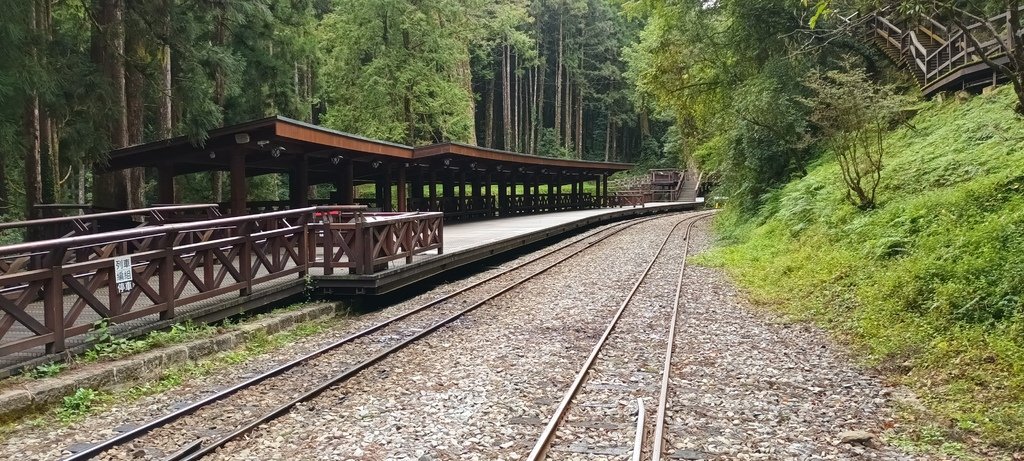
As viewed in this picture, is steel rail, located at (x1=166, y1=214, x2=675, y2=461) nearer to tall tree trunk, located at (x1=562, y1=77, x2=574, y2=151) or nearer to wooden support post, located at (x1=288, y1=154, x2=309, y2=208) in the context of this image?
wooden support post, located at (x1=288, y1=154, x2=309, y2=208)

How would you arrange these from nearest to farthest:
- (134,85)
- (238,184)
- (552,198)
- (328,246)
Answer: (328,246) → (238,184) → (134,85) → (552,198)

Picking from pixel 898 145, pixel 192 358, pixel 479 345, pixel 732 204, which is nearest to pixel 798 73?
pixel 898 145

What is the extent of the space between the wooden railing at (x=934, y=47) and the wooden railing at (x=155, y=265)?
34.7 feet

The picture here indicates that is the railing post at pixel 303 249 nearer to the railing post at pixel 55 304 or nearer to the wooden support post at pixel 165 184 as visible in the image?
the railing post at pixel 55 304

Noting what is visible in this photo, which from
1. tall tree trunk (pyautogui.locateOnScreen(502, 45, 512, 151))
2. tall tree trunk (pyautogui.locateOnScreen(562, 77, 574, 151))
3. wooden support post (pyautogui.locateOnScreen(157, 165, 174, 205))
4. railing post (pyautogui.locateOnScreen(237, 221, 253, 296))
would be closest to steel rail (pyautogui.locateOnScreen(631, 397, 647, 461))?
railing post (pyautogui.locateOnScreen(237, 221, 253, 296))

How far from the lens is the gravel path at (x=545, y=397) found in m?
4.56

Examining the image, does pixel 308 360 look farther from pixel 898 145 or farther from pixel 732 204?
pixel 732 204

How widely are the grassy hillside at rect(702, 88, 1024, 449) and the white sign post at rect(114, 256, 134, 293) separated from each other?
6784 millimetres

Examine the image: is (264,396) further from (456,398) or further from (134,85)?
(134,85)

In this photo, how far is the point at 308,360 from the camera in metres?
6.95

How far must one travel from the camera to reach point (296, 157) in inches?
660

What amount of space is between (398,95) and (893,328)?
24.8 m

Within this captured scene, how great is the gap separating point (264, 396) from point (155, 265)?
213cm

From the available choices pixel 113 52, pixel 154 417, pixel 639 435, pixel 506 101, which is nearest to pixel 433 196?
pixel 113 52
